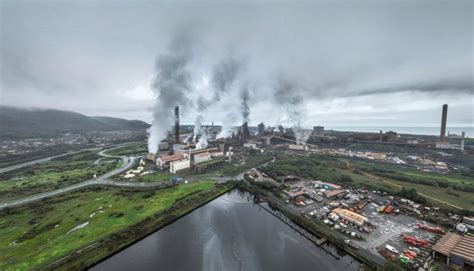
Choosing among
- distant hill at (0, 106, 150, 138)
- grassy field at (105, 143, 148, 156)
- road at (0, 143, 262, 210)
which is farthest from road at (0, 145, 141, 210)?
distant hill at (0, 106, 150, 138)

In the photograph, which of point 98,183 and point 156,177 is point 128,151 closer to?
point 98,183

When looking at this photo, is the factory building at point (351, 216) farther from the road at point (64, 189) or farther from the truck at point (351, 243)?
the road at point (64, 189)

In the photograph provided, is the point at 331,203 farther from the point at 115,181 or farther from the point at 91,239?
the point at 115,181

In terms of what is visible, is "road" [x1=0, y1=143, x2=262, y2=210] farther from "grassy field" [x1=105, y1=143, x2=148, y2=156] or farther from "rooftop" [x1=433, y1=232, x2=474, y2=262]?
"rooftop" [x1=433, y1=232, x2=474, y2=262]

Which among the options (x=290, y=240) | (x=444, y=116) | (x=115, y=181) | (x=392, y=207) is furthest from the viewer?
(x=444, y=116)

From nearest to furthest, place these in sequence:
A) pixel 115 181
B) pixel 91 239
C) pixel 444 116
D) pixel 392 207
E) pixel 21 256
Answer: pixel 21 256 < pixel 91 239 < pixel 392 207 < pixel 115 181 < pixel 444 116

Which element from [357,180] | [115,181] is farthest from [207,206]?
[357,180]
